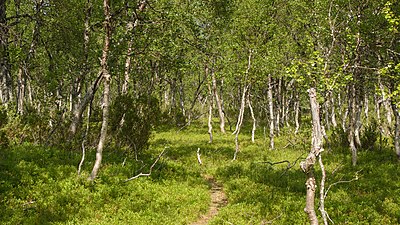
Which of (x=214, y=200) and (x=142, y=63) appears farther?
(x=142, y=63)

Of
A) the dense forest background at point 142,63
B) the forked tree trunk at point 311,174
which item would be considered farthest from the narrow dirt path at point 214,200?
the forked tree trunk at point 311,174

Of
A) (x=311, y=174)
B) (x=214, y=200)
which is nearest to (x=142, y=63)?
(x=214, y=200)

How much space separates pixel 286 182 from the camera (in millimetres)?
15703

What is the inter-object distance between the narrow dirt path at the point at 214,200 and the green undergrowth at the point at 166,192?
0.23 metres

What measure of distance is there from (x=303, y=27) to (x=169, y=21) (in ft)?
61.4

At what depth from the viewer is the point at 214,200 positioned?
1456 centimetres

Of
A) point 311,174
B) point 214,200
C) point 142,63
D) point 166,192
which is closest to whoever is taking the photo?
point 311,174

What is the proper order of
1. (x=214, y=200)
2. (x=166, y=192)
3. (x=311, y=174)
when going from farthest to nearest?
(x=214, y=200)
(x=166, y=192)
(x=311, y=174)

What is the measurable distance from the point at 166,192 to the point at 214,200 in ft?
7.09

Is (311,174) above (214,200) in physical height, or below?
above

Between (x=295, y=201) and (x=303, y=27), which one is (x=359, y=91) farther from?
(x=303, y=27)

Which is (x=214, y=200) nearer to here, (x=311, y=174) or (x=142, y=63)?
(x=311, y=174)

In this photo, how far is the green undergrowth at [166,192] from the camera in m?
11.0

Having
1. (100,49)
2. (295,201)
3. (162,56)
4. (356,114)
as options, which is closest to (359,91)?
(356,114)
